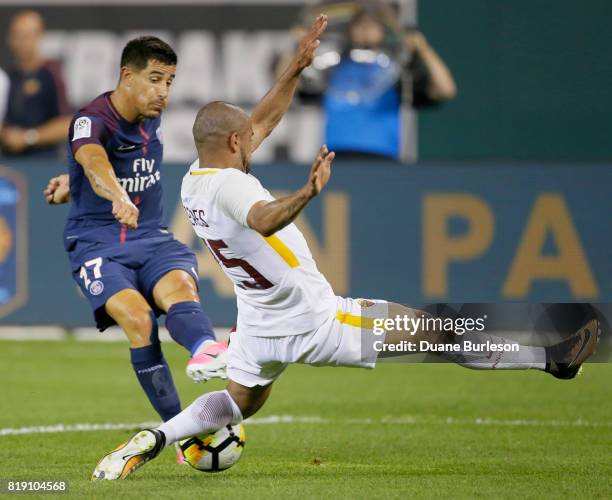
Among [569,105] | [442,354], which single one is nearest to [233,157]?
[442,354]

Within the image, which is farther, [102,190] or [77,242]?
[77,242]

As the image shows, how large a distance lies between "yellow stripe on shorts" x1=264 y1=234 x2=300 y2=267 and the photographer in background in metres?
7.28

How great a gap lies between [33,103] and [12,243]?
7.00ft

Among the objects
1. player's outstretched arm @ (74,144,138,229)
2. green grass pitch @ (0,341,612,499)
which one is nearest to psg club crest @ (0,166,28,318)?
green grass pitch @ (0,341,612,499)

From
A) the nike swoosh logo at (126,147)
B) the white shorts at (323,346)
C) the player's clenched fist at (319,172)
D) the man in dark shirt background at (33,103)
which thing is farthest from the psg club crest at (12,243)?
the player's clenched fist at (319,172)

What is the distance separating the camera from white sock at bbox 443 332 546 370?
6.64 m

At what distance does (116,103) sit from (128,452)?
2252 millimetres

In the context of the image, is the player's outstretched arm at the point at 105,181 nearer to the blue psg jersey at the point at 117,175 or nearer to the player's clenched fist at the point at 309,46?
the blue psg jersey at the point at 117,175

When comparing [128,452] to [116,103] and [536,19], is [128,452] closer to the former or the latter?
[116,103]

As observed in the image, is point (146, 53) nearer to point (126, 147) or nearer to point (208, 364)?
point (126, 147)

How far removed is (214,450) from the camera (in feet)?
23.0

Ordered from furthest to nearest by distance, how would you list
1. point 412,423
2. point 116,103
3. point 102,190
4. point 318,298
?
1. point 412,423
2. point 116,103
3. point 102,190
4. point 318,298

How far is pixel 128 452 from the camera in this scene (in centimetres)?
662

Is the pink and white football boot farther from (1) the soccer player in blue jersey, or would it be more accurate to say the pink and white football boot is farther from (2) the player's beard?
(2) the player's beard
